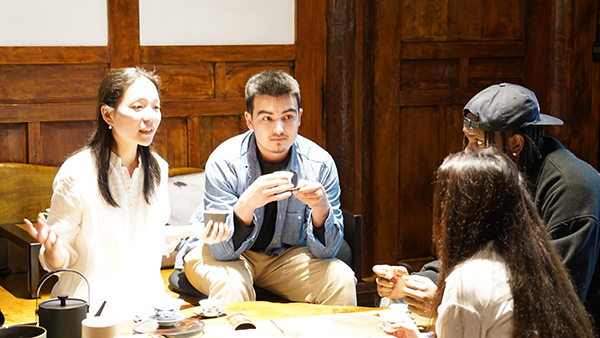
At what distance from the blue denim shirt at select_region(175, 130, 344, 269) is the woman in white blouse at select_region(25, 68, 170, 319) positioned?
0.43 meters

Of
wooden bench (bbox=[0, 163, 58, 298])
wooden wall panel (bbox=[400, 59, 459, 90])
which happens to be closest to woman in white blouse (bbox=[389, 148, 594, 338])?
wooden bench (bbox=[0, 163, 58, 298])

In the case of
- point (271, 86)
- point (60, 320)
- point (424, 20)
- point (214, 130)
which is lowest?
point (60, 320)

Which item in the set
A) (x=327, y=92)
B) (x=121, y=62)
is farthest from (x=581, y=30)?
(x=121, y=62)

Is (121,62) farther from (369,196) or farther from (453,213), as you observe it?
(453,213)

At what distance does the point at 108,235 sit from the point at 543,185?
1712 millimetres

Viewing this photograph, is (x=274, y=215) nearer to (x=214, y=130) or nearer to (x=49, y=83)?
(x=214, y=130)

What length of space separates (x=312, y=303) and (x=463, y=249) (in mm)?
1701

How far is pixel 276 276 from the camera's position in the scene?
3434mm

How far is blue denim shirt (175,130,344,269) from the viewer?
131 inches

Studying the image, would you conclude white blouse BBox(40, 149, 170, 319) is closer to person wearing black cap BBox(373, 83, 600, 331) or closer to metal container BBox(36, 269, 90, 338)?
A: metal container BBox(36, 269, 90, 338)

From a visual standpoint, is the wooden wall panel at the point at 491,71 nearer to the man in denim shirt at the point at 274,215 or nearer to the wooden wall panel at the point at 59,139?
the man in denim shirt at the point at 274,215

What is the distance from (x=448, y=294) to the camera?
1.76 meters

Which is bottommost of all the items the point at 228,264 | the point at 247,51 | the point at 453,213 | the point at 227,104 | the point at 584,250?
the point at 228,264

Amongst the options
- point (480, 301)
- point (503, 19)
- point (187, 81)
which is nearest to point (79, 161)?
point (187, 81)
